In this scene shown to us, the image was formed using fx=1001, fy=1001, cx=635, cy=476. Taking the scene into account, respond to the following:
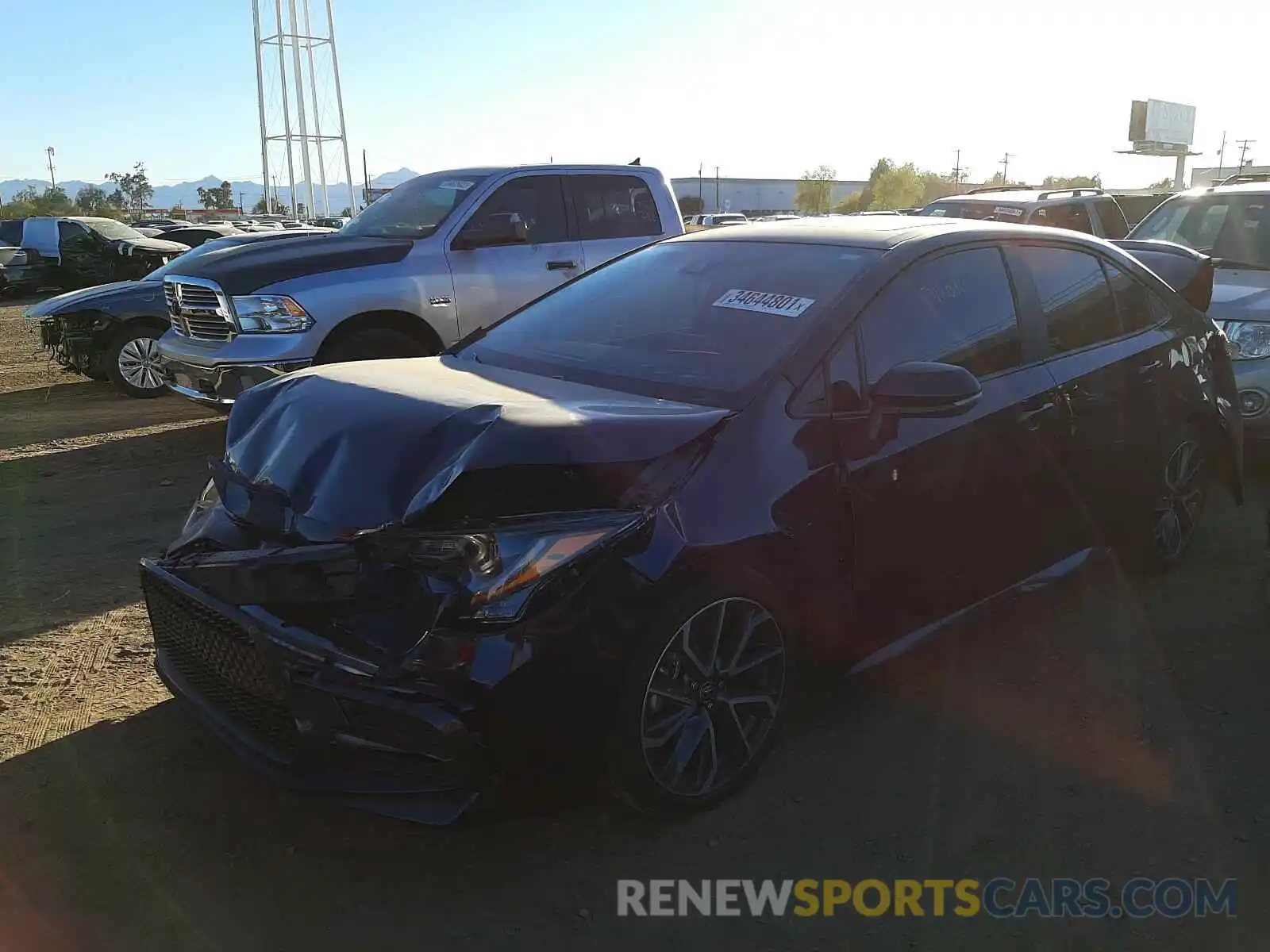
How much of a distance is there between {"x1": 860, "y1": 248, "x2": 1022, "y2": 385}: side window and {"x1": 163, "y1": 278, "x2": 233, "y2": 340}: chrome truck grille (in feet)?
15.8

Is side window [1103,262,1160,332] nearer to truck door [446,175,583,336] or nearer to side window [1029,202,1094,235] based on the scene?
truck door [446,175,583,336]

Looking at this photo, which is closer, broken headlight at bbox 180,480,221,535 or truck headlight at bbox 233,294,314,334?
broken headlight at bbox 180,480,221,535

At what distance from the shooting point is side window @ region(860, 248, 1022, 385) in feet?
10.7

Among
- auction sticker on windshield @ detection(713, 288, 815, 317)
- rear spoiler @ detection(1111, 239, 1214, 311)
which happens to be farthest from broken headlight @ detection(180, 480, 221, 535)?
rear spoiler @ detection(1111, 239, 1214, 311)

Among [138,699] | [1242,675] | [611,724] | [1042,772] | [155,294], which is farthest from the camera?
[155,294]

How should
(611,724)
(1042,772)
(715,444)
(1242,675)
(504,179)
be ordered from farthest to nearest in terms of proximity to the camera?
(504,179) < (1242,675) < (1042,772) < (715,444) < (611,724)

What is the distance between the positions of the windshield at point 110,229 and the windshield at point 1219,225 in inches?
736

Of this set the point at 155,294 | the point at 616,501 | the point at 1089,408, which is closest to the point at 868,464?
the point at 616,501

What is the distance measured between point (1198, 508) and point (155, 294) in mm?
8610

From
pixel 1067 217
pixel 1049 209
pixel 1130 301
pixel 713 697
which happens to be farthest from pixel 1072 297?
pixel 1067 217

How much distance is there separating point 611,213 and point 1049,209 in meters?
5.67

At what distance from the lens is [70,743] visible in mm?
3262

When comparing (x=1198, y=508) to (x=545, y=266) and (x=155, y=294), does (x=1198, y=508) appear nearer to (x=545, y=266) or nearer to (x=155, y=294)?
(x=545, y=266)

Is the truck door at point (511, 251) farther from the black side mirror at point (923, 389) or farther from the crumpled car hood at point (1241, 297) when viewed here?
the black side mirror at point (923, 389)
